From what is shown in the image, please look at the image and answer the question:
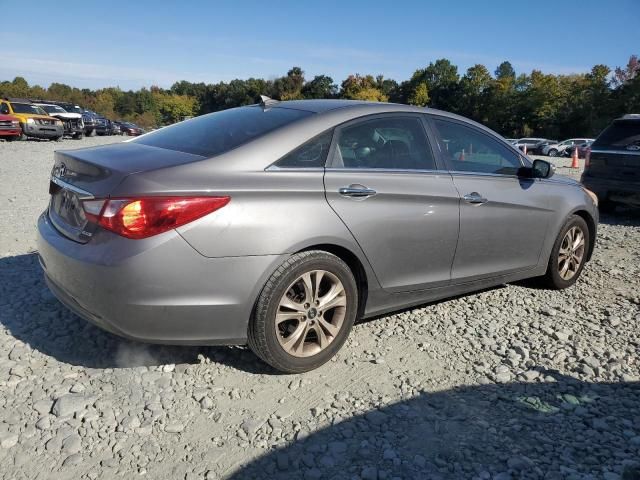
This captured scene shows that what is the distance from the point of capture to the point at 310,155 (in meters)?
3.12

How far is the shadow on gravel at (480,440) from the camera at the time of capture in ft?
7.53

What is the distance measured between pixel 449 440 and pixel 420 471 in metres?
0.29

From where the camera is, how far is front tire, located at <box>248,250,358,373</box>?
2.86 m

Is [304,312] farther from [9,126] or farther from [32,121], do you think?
[32,121]

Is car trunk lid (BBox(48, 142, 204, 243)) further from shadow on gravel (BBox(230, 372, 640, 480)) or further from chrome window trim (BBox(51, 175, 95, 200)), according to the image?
shadow on gravel (BBox(230, 372, 640, 480))

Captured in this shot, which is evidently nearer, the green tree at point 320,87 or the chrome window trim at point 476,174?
the chrome window trim at point 476,174

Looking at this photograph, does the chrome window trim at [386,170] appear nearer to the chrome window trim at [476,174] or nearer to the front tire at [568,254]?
the chrome window trim at [476,174]

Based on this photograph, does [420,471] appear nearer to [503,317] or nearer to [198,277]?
[198,277]

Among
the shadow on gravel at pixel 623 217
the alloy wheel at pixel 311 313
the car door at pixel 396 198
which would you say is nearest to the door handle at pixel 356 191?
the car door at pixel 396 198

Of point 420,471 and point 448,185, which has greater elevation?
point 448,185

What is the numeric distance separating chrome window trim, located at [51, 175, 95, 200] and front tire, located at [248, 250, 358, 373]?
105 cm

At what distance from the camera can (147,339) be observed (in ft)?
8.91

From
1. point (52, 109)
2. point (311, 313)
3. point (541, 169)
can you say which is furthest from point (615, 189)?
point (52, 109)

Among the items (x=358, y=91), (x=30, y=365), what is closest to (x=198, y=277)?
(x=30, y=365)
